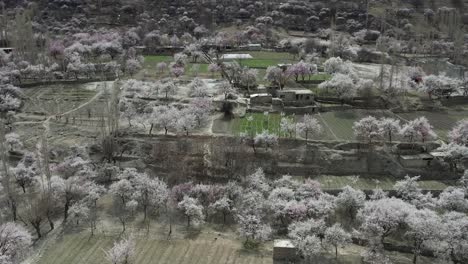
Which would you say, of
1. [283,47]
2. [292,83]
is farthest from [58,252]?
[283,47]

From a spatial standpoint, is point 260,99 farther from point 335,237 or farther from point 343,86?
point 335,237

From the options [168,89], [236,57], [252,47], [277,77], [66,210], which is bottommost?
[66,210]

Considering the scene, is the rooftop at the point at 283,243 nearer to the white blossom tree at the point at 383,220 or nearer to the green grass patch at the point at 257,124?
the white blossom tree at the point at 383,220

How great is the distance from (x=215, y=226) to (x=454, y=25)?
83685 mm

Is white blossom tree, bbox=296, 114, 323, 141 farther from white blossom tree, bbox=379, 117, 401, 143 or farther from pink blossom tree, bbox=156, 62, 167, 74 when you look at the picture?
pink blossom tree, bbox=156, 62, 167, 74

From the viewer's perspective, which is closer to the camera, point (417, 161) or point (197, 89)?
point (417, 161)

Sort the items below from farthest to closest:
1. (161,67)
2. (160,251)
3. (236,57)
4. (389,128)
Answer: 1. (236,57)
2. (161,67)
3. (389,128)
4. (160,251)

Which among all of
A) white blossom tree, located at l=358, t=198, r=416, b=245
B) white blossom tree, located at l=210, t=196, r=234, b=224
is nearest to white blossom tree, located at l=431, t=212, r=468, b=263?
white blossom tree, located at l=358, t=198, r=416, b=245

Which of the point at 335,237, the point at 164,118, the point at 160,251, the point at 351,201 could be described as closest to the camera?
the point at 335,237

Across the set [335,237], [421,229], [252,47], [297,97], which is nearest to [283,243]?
[335,237]

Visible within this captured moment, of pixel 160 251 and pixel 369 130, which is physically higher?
pixel 369 130

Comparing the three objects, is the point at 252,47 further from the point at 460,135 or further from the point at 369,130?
the point at 460,135

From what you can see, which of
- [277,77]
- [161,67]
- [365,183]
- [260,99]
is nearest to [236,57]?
[161,67]

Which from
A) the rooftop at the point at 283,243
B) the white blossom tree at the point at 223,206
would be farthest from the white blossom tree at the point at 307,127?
the rooftop at the point at 283,243
